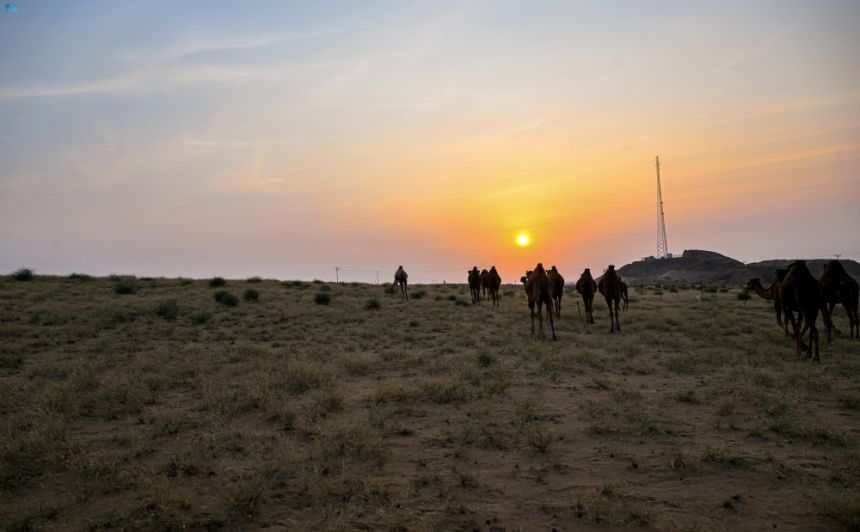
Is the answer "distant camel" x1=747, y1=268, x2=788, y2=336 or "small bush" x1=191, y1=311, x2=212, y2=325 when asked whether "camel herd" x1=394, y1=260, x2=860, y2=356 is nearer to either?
"distant camel" x1=747, y1=268, x2=788, y2=336

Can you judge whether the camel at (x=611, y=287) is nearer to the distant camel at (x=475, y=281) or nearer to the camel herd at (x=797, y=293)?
the camel herd at (x=797, y=293)

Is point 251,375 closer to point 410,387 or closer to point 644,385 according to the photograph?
point 410,387

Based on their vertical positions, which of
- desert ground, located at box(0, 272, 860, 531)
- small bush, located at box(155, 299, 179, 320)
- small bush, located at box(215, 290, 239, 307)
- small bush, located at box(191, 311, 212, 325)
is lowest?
desert ground, located at box(0, 272, 860, 531)

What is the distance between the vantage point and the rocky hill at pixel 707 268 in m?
86.6

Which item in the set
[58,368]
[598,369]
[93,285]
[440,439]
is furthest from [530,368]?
[93,285]

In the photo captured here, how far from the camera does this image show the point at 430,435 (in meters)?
7.84

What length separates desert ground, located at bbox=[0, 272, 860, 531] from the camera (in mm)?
5504

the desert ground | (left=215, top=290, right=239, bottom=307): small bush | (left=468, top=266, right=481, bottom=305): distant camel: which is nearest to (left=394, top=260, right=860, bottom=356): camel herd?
the desert ground

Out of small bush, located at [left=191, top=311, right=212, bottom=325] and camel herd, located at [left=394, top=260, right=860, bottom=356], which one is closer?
camel herd, located at [left=394, top=260, right=860, bottom=356]

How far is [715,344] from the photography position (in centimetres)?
1509

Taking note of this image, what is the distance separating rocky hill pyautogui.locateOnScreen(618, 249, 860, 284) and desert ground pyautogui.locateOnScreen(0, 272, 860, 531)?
7729 cm

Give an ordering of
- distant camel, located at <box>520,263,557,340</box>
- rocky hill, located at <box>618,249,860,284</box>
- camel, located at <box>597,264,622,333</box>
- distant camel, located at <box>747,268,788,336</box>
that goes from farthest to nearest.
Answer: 1. rocky hill, located at <box>618,249,860,284</box>
2. camel, located at <box>597,264,622,333</box>
3. distant camel, located at <box>520,263,557,340</box>
4. distant camel, located at <box>747,268,788,336</box>

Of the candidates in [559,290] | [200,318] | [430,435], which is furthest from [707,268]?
[430,435]

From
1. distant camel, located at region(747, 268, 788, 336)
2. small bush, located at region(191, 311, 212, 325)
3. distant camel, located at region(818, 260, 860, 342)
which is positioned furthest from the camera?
small bush, located at region(191, 311, 212, 325)
